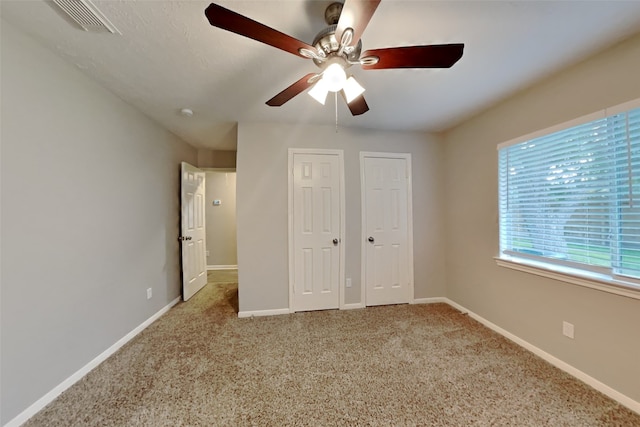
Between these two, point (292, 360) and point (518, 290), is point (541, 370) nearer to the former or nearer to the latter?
point (518, 290)

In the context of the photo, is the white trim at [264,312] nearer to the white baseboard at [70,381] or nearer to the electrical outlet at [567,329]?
the white baseboard at [70,381]

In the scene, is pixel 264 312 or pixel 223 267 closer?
pixel 264 312

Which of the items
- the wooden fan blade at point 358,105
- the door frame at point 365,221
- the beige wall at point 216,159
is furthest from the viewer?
the beige wall at point 216,159

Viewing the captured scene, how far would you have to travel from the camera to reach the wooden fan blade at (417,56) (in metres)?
1.10

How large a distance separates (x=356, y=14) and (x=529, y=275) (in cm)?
251

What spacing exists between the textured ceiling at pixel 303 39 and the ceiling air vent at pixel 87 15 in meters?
0.05

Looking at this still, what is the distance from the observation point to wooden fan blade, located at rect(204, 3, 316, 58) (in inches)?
36.4

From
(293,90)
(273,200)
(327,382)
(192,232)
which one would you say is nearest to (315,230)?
(273,200)

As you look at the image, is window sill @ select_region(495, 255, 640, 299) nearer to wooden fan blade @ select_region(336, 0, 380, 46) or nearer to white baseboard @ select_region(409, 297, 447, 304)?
white baseboard @ select_region(409, 297, 447, 304)

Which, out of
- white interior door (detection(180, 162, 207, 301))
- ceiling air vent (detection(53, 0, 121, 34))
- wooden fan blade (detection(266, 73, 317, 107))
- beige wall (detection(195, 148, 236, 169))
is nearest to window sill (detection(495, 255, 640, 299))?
wooden fan blade (detection(266, 73, 317, 107))

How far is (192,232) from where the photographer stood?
11.7 feet

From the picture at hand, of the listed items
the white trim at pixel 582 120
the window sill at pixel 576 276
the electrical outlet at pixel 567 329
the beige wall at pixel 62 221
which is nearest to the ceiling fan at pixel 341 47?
the white trim at pixel 582 120

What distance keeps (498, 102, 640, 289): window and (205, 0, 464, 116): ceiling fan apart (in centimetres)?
140

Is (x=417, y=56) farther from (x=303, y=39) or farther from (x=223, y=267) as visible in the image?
(x=223, y=267)
